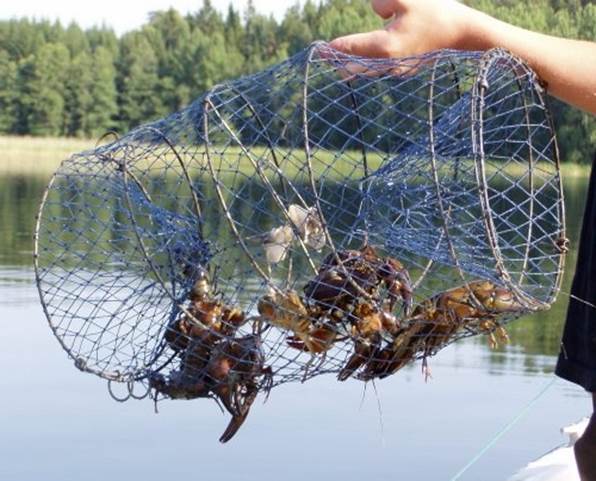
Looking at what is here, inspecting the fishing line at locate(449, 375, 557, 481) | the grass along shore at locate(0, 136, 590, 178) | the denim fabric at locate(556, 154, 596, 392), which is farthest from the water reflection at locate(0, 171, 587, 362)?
the grass along shore at locate(0, 136, 590, 178)

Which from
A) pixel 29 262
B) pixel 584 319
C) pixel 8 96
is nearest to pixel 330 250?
pixel 584 319

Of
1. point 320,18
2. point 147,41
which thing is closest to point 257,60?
point 320,18

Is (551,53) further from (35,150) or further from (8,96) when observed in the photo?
(8,96)

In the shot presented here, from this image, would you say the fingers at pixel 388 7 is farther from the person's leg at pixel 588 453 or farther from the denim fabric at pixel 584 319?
the person's leg at pixel 588 453

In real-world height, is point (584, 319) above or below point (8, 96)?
above

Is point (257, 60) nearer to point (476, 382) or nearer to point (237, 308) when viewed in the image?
point (476, 382)

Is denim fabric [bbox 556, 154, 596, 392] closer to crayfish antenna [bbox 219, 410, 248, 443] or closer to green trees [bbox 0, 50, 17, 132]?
crayfish antenna [bbox 219, 410, 248, 443]

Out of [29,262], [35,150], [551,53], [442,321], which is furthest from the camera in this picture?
[35,150]

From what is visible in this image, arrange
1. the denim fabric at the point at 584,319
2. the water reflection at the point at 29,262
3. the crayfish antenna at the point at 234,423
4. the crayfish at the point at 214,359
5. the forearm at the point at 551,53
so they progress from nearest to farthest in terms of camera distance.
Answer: the forearm at the point at 551,53 < the denim fabric at the point at 584,319 < the crayfish at the point at 214,359 < the crayfish antenna at the point at 234,423 < the water reflection at the point at 29,262

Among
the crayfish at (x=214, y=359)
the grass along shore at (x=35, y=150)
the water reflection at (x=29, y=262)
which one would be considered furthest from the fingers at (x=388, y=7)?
the grass along shore at (x=35, y=150)
